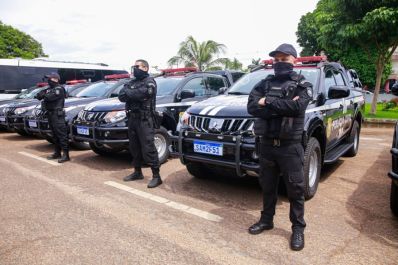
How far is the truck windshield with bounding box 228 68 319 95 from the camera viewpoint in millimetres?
4778

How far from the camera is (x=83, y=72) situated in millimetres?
17344

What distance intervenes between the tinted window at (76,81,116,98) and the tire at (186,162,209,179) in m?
3.96

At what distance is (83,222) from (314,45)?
30.1 m

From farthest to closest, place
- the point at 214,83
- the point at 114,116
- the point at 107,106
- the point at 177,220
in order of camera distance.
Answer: the point at 214,83 < the point at 107,106 < the point at 114,116 < the point at 177,220

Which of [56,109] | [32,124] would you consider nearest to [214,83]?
[56,109]

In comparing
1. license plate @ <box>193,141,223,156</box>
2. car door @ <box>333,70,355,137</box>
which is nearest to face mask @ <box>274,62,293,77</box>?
license plate @ <box>193,141,223,156</box>

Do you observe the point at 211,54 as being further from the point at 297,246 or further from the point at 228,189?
the point at 297,246

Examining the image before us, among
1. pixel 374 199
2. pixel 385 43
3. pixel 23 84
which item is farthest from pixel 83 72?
pixel 374 199

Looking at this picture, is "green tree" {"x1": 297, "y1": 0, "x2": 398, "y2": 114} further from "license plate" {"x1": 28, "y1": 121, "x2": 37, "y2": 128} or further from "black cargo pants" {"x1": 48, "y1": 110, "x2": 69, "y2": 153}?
"license plate" {"x1": 28, "y1": 121, "x2": 37, "y2": 128}

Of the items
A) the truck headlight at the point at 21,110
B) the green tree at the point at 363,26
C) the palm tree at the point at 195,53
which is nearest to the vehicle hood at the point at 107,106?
the truck headlight at the point at 21,110

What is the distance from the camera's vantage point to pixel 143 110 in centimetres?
479

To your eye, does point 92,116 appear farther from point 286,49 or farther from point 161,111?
point 286,49

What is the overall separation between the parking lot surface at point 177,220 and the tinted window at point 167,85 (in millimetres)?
1594

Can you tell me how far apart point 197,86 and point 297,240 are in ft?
14.2
